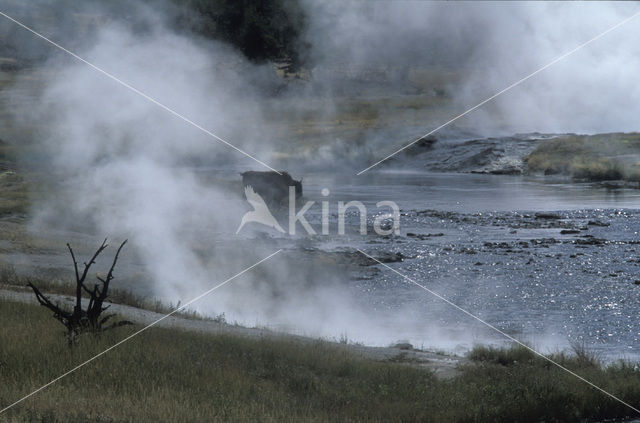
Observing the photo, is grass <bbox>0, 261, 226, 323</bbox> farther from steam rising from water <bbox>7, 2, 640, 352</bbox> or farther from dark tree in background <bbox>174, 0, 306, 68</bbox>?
dark tree in background <bbox>174, 0, 306, 68</bbox>

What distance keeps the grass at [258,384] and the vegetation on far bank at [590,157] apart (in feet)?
114

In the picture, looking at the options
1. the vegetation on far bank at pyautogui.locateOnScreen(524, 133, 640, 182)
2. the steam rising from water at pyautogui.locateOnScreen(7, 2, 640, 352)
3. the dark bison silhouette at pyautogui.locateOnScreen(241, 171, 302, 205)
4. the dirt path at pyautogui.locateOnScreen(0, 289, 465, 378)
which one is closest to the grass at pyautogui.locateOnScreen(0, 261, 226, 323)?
the dirt path at pyautogui.locateOnScreen(0, 289, 465, 378)

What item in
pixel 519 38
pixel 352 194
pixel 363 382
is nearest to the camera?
pixel 363 382

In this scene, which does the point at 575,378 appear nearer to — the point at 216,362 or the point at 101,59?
the point at 216,362

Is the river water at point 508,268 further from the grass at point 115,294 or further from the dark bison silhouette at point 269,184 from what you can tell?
the grass at point 115,294

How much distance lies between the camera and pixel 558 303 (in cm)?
1716

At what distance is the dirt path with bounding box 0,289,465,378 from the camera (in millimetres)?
11906

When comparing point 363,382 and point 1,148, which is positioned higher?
point 1,148

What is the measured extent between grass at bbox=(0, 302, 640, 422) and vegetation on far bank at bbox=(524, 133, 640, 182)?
114 ft

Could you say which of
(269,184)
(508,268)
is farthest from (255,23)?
(508,268)

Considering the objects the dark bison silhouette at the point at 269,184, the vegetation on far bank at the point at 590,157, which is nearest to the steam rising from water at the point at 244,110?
the dark bison silhouette at the point at 269,184

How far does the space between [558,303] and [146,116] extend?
20.5 meters

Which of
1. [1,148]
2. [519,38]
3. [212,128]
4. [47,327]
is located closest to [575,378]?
[47,327]

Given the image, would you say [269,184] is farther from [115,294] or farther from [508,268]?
[115,294]
